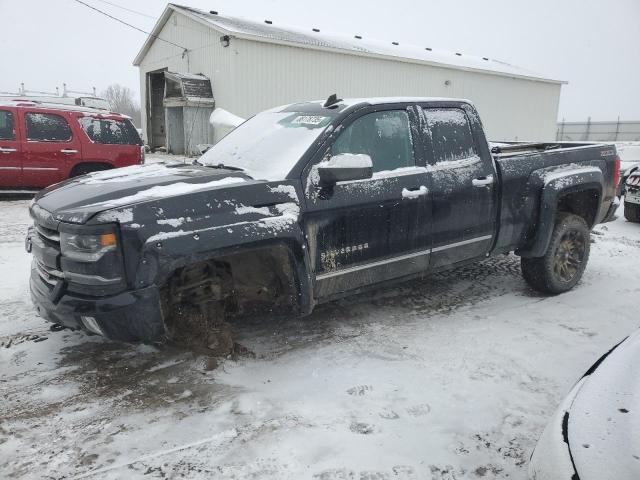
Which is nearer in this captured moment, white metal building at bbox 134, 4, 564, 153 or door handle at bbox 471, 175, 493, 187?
door handle at bbox 471, 175, 493, 187

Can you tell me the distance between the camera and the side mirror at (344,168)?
326cm

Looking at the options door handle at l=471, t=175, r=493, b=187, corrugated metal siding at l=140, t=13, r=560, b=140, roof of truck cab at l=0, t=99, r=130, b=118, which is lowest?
door handle at l=471, t=175, r=493, b=187

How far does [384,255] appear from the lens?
3744 mm

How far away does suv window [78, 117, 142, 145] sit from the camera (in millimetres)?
9945

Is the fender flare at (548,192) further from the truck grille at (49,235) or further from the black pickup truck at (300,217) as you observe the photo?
the truck grille at (49,235)

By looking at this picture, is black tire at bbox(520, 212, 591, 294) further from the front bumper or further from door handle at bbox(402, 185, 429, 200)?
the front bumper

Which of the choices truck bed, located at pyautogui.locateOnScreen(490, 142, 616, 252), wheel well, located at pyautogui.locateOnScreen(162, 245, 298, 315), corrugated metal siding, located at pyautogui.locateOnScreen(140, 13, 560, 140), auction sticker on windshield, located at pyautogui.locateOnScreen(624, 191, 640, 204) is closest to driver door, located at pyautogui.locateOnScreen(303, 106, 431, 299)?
wheel well, located at pyautogui.locateOnScreen(162, 245, 298, 315)

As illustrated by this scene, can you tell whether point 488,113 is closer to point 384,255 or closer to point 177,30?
point 177,30

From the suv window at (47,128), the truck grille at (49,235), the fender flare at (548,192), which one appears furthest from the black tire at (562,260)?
the suv window at (47,128)

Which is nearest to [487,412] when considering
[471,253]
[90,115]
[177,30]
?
[471,253]

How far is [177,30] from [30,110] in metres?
12.5

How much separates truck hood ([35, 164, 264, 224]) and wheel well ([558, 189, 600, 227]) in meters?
3.57

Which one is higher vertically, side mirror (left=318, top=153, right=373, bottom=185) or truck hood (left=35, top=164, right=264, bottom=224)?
side mirror (left=318, top=153, right=373, bottom=185)

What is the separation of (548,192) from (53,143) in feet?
29.7
